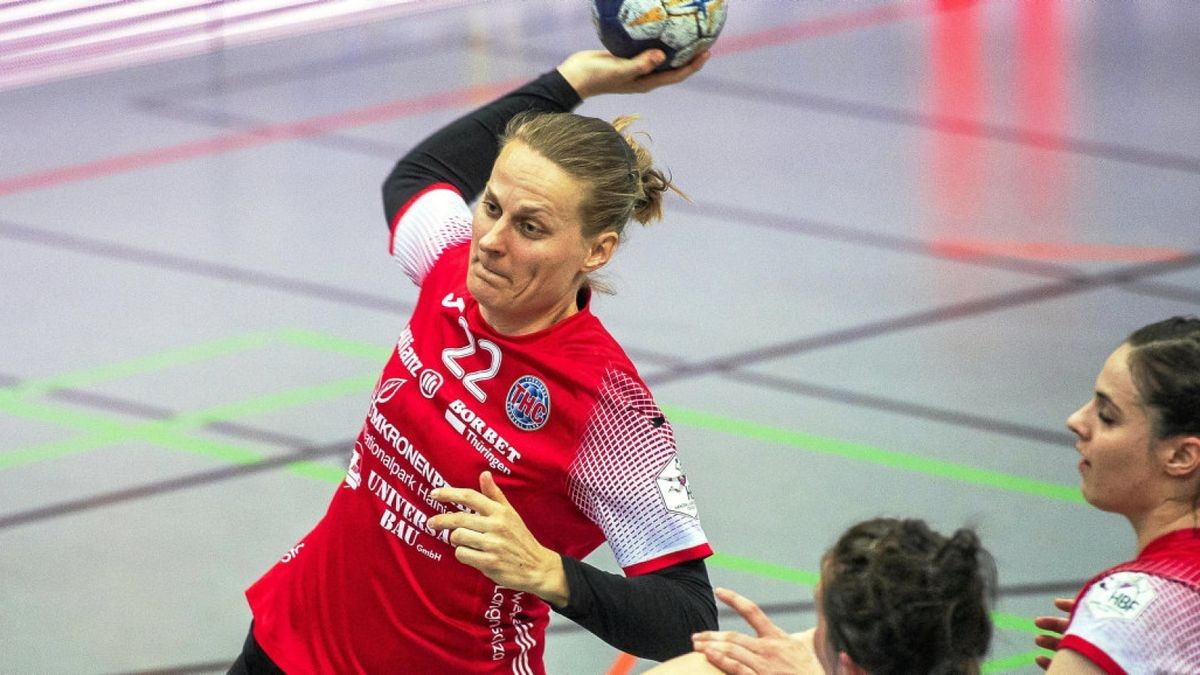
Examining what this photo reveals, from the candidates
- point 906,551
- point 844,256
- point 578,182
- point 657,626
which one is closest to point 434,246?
point 578,182

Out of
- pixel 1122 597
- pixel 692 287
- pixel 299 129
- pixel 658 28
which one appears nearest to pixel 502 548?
pixel 1122 597

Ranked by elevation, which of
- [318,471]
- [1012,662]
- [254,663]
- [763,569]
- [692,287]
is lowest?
[692,287]

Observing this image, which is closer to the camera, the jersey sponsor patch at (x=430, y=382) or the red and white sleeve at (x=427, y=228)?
the jersey sponsor patch at (x=430, y=382)

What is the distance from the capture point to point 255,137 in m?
11.3

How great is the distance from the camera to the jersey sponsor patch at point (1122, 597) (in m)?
3.17

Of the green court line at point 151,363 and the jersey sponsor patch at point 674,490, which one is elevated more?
the jersey sponsor patch at point 674,490

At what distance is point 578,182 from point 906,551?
3.64 ft

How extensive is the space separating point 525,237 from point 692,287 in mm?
5395

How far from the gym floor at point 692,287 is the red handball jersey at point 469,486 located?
1.92 meters

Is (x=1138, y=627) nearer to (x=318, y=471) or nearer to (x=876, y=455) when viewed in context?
(x=876, y=455)

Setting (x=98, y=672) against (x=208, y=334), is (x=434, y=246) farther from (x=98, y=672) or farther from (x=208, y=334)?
(x=208, y=334)

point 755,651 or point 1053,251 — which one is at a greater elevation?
point 755,651

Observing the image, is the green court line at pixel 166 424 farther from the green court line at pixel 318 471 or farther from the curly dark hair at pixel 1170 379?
the curly dark hair at pixel 1170 379

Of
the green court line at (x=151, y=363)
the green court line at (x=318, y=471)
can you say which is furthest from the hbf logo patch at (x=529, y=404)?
the green court line at (x=151, y=363)
